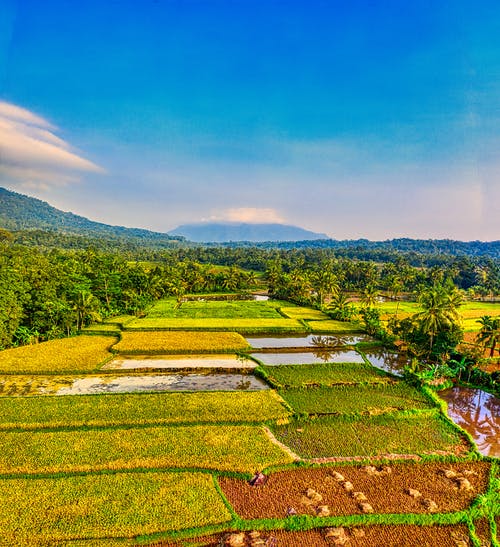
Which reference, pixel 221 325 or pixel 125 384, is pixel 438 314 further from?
pixel 125 384

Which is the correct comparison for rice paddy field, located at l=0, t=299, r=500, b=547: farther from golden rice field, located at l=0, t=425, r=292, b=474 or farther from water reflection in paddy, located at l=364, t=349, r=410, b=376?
water reflection in paddy, located at l=364, t=349, r=410, b=376

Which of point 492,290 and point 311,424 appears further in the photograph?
point 492,290

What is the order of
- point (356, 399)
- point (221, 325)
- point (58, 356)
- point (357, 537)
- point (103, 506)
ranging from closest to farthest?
point (357, 537) < point (103, 506) < point (356, 399) < point (58, 356) < point (221, 325)

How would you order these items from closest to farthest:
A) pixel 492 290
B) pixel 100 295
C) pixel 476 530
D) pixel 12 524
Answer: pixel 12 524, pixel 476 530, pixel 100 295, pixel 492 290

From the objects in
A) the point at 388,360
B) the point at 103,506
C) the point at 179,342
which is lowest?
the point at 103,506

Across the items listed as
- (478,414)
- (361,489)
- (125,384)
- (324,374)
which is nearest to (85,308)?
(125,384)

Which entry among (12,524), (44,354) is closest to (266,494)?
(12,524)

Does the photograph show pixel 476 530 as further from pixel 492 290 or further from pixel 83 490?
pixel 492 290
